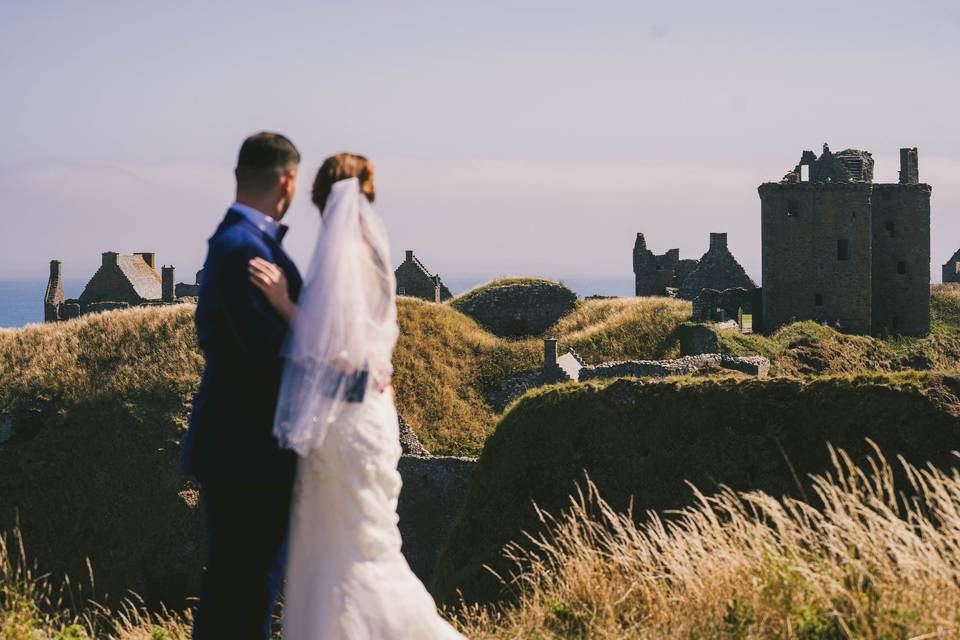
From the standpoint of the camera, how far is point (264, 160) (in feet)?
19.5

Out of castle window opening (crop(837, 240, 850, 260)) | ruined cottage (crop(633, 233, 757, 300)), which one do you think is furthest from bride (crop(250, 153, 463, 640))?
ruined cottage (crop(633, 233, 757, 300))

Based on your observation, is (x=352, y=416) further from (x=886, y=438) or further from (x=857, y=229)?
(x=857, y=229)

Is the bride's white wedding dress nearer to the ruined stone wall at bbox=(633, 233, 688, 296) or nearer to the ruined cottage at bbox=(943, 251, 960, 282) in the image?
the ruined stone wall at bbox=(633, 233, 688, 296)

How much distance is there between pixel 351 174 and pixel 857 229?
44.9 meters

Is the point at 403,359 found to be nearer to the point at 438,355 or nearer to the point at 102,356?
the point at 438,355

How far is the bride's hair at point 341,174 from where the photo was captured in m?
6.02

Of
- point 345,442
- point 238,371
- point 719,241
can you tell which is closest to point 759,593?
point 345,442

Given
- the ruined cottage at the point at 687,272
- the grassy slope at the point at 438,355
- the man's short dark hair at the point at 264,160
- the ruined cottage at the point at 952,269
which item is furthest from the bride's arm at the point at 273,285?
the ruined cottage at the point at 952,269

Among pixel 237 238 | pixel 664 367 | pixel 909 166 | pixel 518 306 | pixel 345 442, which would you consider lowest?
pixel 664 367

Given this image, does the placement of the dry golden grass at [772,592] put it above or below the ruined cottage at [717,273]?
below

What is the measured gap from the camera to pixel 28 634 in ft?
22.5

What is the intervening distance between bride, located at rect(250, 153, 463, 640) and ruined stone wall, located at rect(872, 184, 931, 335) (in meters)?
47.5

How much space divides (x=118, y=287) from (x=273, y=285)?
61.9m

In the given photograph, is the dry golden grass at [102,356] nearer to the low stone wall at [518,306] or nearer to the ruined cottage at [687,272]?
the low stone wall at [518,306]
